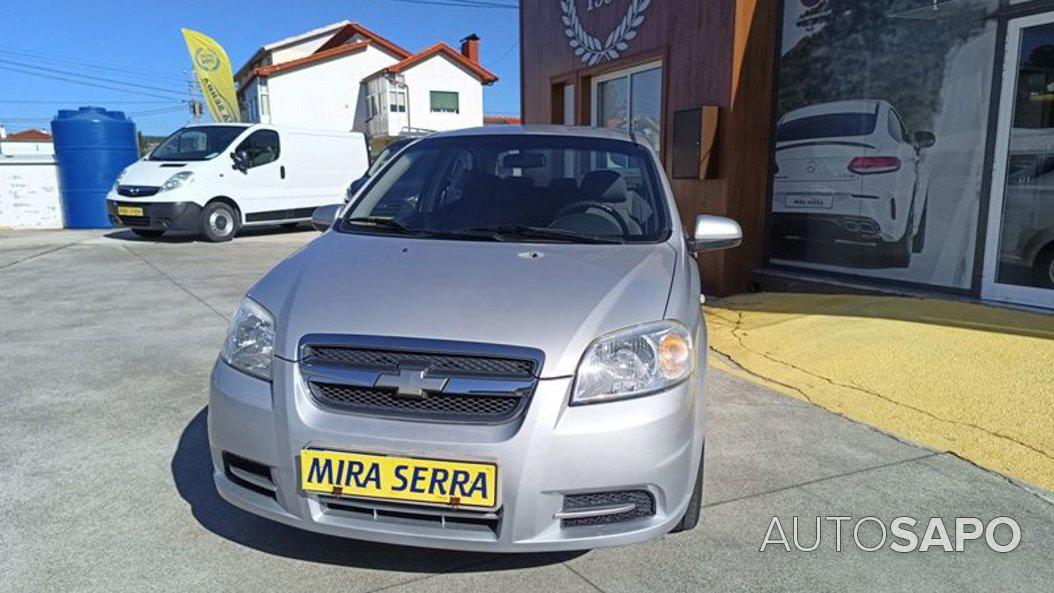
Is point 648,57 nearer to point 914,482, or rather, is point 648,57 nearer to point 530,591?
point 914,482

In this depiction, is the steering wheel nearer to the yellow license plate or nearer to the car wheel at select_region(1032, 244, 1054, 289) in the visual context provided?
the yellow license plate

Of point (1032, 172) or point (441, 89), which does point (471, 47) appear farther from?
point (1032, 172)

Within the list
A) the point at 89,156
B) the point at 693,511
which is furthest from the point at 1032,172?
the point at 89,156

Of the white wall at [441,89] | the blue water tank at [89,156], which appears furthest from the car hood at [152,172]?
the white wall at [441,89]

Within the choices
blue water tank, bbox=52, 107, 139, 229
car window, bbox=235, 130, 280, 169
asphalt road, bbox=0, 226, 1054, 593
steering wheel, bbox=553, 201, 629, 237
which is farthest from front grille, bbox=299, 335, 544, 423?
blue water tank, bbox=52, 107, 139, 229

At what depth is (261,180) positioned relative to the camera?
12531 mm

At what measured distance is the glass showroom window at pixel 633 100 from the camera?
27.7 ft

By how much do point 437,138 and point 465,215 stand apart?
83 centimetres

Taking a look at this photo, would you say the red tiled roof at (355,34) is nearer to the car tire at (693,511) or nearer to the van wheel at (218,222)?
the van wheel at (218,222)

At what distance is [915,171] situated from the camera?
19.8 ft

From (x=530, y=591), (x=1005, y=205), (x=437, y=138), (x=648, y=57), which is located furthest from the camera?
(x=648, y=57)

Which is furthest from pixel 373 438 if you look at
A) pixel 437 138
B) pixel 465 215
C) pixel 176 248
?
pixel 176 248

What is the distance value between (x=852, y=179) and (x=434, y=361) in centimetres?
570

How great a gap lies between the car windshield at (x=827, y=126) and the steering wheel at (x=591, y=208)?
167 inches
